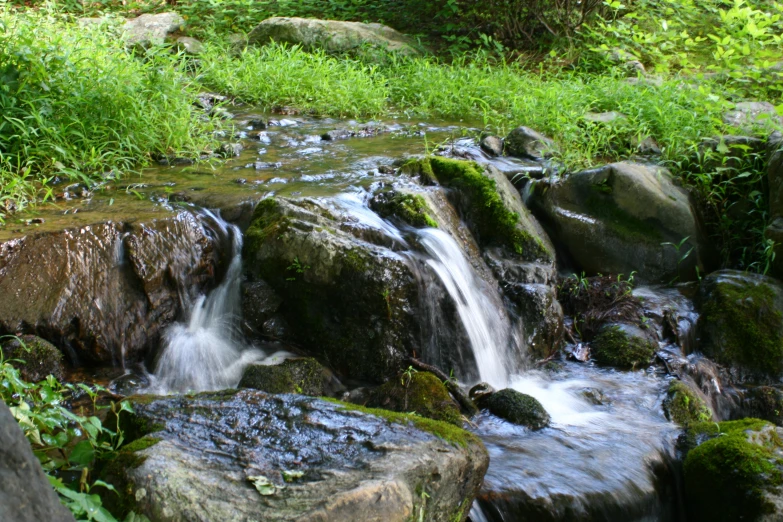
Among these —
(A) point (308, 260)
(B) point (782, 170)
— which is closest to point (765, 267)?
(B) point (782, 170)

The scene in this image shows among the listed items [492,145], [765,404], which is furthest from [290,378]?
[492,145]

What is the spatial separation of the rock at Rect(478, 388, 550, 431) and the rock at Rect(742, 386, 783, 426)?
1729 millimetres

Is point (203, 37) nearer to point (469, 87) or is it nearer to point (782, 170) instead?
point (469, 87)

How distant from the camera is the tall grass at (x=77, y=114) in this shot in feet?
17.6

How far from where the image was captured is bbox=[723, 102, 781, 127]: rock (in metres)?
6.46

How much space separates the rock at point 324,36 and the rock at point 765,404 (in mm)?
7604

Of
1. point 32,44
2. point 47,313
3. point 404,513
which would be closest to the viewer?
point 404,513

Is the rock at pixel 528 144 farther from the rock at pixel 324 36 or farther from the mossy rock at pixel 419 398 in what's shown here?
the rock at pixel 324 36

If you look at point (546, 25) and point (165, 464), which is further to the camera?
point (546, 25)

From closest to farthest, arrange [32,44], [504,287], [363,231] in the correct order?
[363,231] < [504,287] < [32,44]

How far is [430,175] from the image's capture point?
571 centimetres

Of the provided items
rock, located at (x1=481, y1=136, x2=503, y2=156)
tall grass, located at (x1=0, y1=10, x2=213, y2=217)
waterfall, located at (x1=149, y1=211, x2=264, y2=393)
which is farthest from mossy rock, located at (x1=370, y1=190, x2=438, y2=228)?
tall grass, located at (x1=0, y1=10, x2=213, y2=217)

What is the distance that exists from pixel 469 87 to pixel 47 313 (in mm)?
6435

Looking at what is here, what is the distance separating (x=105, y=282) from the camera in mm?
4215
